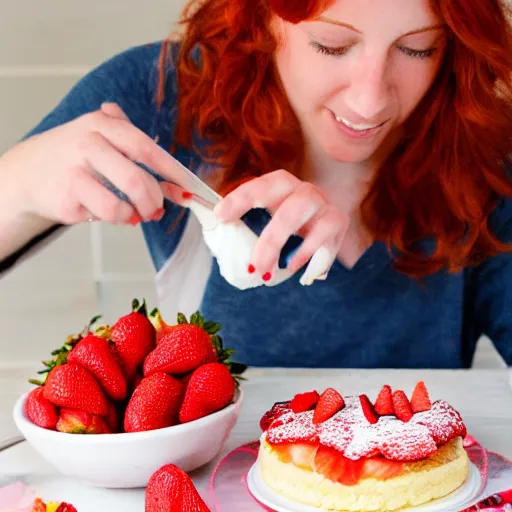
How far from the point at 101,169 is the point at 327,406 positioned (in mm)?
336

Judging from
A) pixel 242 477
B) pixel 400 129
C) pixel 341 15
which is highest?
pixel 341 15

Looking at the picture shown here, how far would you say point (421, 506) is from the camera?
666 mm

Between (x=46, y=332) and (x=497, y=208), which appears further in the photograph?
(x=46, y=332)

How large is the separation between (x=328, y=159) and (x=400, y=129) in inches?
5.0

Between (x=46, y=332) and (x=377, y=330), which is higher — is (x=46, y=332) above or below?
below

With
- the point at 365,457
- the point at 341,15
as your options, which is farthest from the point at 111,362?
the point at 341,15

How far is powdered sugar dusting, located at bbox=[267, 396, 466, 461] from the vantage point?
2.24 ft

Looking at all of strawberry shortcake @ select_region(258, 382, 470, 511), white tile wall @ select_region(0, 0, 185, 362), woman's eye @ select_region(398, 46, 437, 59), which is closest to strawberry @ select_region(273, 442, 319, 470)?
→ strawberry shortcake @ select_region(258, 382, 470, 511)

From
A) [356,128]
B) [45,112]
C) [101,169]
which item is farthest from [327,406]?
[45,112]

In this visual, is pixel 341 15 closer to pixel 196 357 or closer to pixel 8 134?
pixel 196 357

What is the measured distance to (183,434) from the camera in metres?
0.69

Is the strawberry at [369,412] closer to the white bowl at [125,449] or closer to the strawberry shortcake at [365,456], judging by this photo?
the strawberry shortcake at [365,456]

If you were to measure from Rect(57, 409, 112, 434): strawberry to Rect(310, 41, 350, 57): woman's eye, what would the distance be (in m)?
0.57

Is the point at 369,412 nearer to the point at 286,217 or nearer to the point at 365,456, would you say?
the point at 365,456
